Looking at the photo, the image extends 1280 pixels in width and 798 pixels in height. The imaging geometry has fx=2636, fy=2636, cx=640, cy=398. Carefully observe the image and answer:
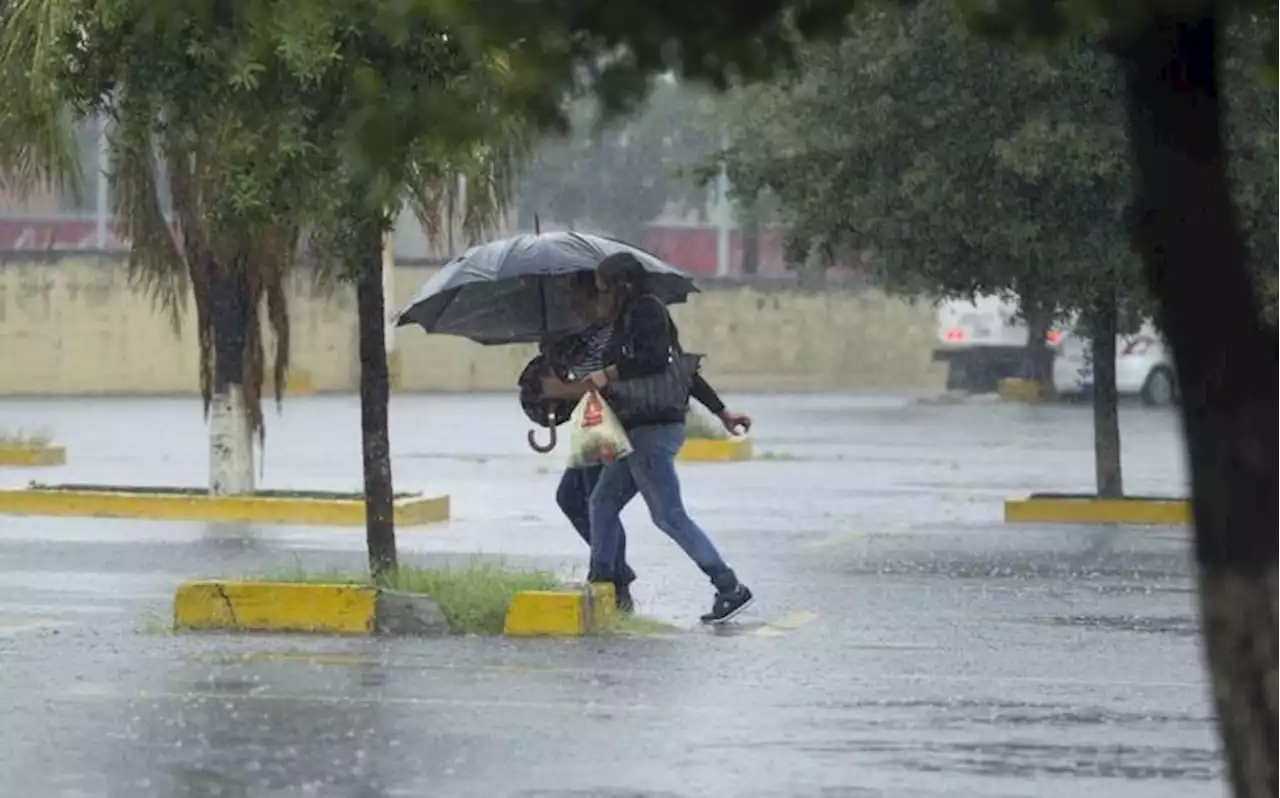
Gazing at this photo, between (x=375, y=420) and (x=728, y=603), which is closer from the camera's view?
(x=375, y=420)

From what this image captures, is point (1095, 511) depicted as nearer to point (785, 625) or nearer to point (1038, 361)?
point (785, 625)

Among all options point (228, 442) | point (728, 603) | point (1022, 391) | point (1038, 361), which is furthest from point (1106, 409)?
point (1038, 361)

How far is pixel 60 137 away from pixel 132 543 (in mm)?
2767

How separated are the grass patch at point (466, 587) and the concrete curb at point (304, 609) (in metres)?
0.11

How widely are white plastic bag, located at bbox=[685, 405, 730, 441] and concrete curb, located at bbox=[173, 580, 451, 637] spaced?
15.2 metres

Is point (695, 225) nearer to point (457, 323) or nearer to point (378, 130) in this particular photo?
point (457, 323)

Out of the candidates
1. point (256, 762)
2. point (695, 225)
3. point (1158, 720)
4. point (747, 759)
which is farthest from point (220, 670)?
point (695, 225)

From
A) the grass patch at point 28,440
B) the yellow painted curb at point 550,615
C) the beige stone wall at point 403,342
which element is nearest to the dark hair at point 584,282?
the yellow painted curb at point 550,615

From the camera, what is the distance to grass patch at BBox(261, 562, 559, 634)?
1223 centimetres

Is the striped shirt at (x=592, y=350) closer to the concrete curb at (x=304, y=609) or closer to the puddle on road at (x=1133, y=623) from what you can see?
the concrete curb at (x=304, y=609)

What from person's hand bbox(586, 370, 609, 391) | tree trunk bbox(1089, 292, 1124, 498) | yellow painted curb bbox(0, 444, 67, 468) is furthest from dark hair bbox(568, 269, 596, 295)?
yellow painted curb bbox(0, 444, 67, 468)

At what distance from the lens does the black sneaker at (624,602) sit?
42.1 ft

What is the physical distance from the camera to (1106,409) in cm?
1972

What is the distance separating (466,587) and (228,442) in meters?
7.49
